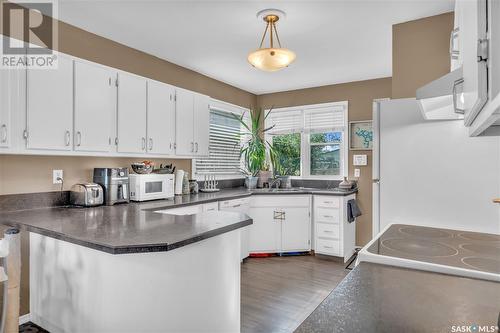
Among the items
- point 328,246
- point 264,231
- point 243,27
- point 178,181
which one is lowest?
point 328,246

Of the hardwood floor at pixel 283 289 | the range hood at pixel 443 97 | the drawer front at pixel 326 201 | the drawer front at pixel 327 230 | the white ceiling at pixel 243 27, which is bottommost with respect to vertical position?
the hardwood floor at pixel 283 289

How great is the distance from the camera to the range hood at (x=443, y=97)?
3.32 feet

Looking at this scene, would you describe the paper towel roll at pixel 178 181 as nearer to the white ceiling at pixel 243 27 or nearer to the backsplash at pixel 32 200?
the backsplash at pixel 32 200

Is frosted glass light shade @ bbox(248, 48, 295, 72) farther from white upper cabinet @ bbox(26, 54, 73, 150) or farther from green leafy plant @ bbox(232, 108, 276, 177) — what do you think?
green leafy plant @ bbox(232, 108, 276, 177)

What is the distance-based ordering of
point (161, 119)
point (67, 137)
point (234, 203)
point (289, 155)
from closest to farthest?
point (67, 137), point (161, 119), point (234, 203), point (289, 155)

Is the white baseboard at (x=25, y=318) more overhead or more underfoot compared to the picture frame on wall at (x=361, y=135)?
more underfoot

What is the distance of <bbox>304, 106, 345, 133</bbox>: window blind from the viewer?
486cm

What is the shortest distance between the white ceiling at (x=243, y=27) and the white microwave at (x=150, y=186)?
1419 millimetres

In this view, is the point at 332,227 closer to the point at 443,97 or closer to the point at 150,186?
the point at 150,186

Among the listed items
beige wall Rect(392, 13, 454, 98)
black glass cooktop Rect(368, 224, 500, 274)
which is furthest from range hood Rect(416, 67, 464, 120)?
beige wall Rect(392, 13, 454, 98)

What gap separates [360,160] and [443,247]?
3276 millimetres

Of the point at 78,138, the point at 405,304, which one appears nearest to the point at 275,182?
the point at 78,138

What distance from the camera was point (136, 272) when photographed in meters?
1.67

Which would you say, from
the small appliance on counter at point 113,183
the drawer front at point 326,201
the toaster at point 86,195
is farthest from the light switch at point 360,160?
the toaster at point 86,195
